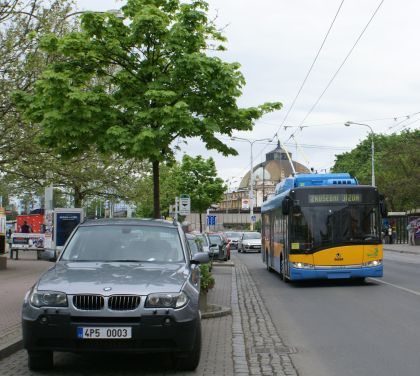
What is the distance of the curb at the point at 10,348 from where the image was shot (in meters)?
7.71

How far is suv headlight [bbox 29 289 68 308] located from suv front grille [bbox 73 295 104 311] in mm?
110

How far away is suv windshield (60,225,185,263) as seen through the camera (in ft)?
25.9

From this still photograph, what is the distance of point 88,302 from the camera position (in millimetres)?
6555

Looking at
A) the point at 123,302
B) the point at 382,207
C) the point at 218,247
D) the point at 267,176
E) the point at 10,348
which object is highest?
the point at 267,176

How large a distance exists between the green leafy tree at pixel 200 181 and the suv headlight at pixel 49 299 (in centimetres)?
4708

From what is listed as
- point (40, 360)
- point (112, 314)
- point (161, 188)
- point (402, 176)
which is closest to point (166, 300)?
point (112, 314)

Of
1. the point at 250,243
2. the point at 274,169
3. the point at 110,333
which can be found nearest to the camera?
the point at 110,333

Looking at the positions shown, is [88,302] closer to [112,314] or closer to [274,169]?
[112,314]

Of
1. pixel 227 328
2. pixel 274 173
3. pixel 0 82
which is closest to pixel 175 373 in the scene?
pixel 227 328

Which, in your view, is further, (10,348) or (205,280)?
(205,280)

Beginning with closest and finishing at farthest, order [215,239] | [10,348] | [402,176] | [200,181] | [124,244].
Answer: [10,348]
[124,244]
[215,239]
[200,181]
[402,176]

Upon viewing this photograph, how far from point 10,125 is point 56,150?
6904 millimetres

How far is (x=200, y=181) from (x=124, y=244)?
47.3 m

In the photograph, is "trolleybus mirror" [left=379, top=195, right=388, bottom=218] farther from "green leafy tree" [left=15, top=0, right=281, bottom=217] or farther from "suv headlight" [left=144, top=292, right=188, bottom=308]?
"suv headlight" [left=144, top=292, right=188, bottom=308]
